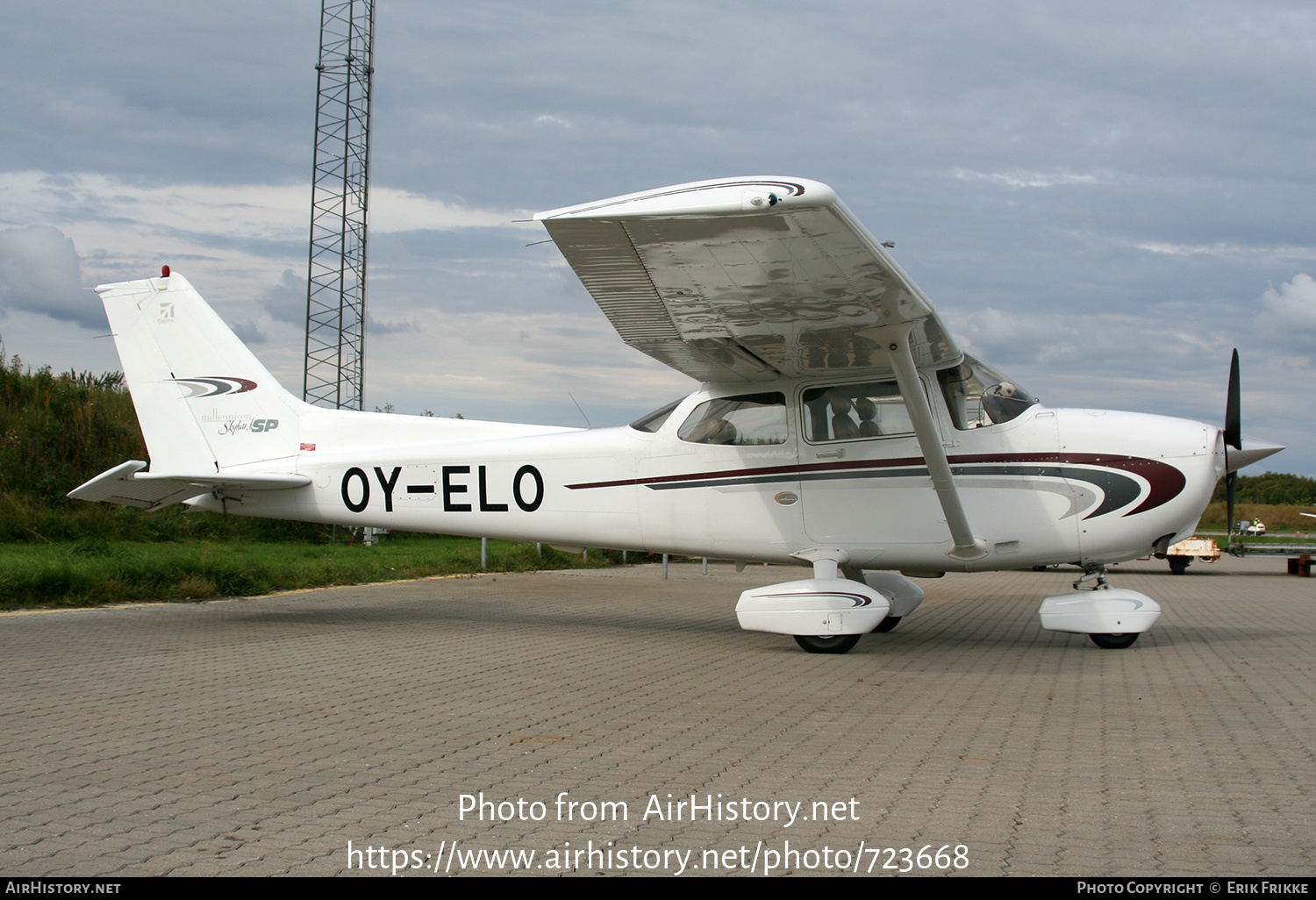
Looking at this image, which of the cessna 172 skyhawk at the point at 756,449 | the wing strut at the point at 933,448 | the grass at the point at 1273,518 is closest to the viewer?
the cessna 172 skyhawk at the point at 756,449

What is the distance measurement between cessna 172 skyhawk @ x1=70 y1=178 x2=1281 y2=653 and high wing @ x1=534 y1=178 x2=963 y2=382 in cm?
2

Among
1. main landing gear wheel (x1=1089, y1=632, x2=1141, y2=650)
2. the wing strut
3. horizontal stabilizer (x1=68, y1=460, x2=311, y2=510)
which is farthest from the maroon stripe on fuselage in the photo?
horizontal stabilizer (x1=68, y1=460, x2=311, y2=510)

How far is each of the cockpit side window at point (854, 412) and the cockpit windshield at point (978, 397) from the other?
414 millimetres

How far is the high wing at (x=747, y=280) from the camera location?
502cm

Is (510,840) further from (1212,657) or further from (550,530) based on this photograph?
(1212,657)

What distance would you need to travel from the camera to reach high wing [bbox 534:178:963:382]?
502cm

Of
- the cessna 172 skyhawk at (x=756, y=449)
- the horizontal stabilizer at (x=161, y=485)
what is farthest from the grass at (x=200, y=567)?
the cessna 172 skyhawk at (x=756, y=449)

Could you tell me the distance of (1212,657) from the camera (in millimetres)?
7477

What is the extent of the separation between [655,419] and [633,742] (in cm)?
455

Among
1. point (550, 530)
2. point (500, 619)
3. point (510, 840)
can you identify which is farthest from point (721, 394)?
point (510, 840)

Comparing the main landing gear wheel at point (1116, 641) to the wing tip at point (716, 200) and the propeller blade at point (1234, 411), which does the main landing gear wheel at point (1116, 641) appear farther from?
the wing tip at point (716, 200)

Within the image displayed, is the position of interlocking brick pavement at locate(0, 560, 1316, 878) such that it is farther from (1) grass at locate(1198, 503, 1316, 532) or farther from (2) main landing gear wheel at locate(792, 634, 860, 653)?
(1) grass at locate(1198, 503, 1316, 532)

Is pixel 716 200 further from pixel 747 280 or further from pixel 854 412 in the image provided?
pixel 854 412

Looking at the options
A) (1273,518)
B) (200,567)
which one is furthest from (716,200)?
(1273,518)
